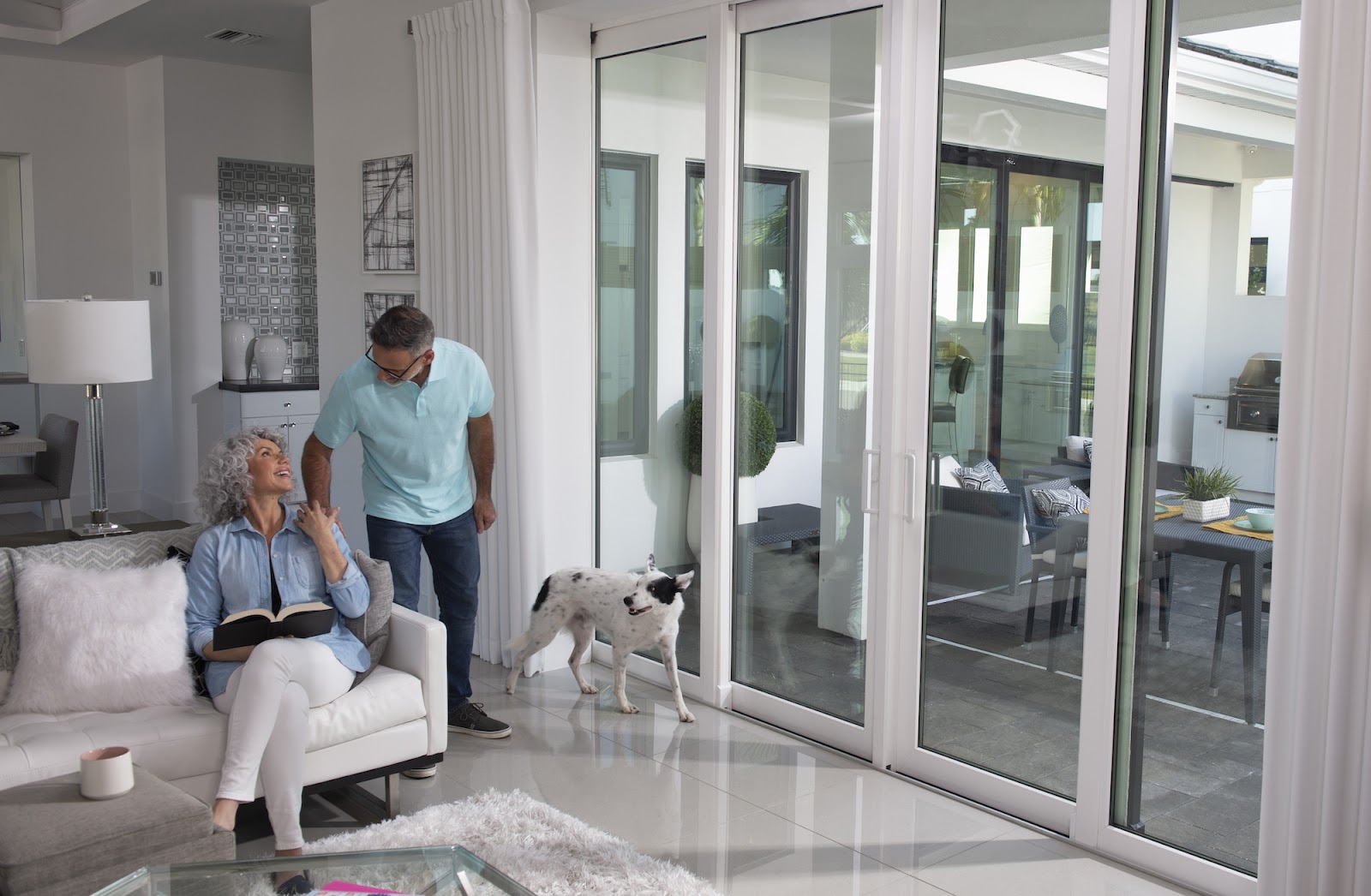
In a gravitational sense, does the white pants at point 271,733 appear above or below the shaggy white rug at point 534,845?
above

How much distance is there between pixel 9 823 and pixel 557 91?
3328mm

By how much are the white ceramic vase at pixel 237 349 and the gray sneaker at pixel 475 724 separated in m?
4.09

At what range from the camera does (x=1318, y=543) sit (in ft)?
7.75

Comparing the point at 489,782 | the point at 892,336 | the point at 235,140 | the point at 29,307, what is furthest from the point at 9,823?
the point at 235,140

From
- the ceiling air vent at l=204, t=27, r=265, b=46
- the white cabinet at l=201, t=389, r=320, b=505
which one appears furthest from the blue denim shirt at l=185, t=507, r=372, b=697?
the ceiling air vent at l=204, t=27, r=265, b=46

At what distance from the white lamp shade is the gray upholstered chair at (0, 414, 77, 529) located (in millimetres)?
2464

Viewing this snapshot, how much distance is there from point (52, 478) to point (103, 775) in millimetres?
4634

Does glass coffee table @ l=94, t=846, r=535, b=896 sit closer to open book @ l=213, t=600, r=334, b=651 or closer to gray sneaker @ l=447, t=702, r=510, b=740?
open book @ l=213, t=600, r=334, b=651

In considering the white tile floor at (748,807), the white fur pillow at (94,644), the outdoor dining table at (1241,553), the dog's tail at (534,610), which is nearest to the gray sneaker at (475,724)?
the white tile floor at (748,807)

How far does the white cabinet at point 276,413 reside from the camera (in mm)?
7230

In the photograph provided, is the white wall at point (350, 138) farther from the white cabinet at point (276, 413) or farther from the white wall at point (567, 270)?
the white cabinet at point (276, 413)

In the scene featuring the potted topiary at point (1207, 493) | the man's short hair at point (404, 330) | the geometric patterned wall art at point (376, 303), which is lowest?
the potted topiary at point (1207, 493)

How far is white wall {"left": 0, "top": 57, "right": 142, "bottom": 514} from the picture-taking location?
24.9 ft

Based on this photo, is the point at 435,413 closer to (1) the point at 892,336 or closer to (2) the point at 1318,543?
(1) the point at 892,336
